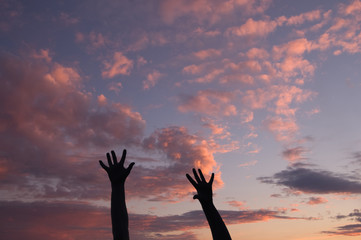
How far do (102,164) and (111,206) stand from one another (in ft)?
7.08

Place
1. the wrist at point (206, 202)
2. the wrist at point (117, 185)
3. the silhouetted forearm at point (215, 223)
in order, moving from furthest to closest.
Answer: the wrist at point (117, 185), the wrist at point (206, 202), the silhouetted forearm at point (215, 223)

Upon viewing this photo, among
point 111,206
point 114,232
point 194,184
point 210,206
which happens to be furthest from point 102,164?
point 210,206

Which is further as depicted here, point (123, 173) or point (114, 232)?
point (123, 173)

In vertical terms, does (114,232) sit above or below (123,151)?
below

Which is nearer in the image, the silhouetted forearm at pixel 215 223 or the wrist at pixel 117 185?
the silhouetted forearm at pixel 215 223

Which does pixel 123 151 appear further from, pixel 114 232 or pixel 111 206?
pixel 114 232

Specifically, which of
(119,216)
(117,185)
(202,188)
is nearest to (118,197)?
(117,185)

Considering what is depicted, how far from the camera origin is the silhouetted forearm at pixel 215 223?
12047 millimetres

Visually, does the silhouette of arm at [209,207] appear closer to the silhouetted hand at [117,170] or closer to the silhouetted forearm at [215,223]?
the silhouetted forearm at [215,223]

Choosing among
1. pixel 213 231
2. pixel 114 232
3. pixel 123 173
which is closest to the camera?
pixel 213 231

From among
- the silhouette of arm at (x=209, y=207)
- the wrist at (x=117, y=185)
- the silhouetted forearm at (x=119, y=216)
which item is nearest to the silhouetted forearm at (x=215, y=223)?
the silhouette of arm at (x=209, y=207)

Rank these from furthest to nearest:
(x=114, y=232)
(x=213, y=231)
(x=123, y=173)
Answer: (x=123, y=173), (x=114, y=232), (x=213, y=231)

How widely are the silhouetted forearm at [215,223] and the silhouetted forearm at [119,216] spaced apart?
3.15m

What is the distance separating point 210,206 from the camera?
12.9 metres
